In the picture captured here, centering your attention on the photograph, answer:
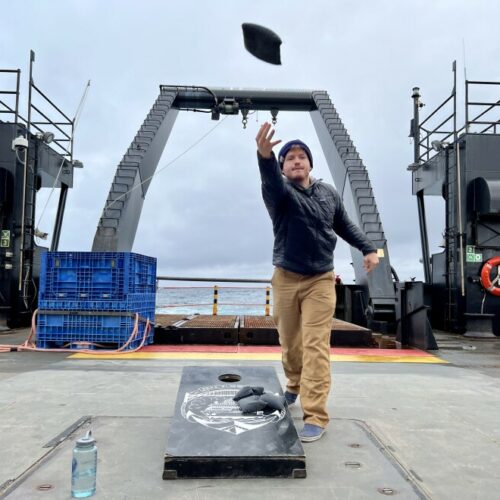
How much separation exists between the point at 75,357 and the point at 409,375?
404 centimetres

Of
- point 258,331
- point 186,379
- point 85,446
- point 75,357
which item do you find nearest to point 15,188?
point 75,357

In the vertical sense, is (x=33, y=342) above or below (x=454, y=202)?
below

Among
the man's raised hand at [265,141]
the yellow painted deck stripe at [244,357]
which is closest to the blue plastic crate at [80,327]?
the yellow painted deck stripe at [244,357]

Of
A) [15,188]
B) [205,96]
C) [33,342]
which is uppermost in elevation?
[205,96]

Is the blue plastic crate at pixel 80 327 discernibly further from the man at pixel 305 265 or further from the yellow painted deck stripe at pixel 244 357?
the man at pixel 305 265

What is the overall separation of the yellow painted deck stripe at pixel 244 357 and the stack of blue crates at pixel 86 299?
0.53m

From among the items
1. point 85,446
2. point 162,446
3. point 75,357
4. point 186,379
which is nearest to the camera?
point 85,446

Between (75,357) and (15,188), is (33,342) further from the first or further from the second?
(15,188)

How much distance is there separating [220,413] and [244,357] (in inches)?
143

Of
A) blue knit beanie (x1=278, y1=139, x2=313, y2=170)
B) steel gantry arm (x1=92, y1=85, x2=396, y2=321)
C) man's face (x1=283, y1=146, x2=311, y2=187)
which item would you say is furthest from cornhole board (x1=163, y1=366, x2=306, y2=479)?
steel gantry arm (x1=92, y1=85, x2=396, y2=321)

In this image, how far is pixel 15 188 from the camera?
999 centimetres

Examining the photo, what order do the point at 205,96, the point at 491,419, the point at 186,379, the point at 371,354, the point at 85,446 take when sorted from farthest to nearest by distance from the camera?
the point at 205,96 → the point at 371,354 → the point at 491,419 → the point at 186,379 → the point at 85,446

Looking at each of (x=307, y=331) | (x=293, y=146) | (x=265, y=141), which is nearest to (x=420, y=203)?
(x=293, y=146)

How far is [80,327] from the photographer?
21.7ft
